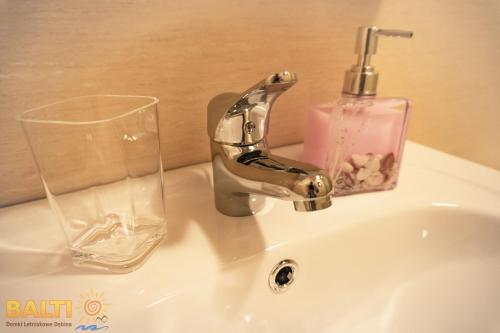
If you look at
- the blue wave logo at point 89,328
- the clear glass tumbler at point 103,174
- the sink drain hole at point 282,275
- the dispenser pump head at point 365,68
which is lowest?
the sink drain hole at point 282,275

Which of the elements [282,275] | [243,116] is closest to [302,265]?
[282,275]

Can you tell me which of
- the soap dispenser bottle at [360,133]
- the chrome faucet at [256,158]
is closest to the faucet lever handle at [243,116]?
the chrome faucet at [256,158]

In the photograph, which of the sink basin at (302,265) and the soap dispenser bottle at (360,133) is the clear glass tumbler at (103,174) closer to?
the sink basin at (302,265)

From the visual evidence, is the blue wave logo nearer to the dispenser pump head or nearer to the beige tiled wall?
the beige tiled wall

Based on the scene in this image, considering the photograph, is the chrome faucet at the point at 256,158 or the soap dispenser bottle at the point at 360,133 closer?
the chrome faucet at the point at 256,158

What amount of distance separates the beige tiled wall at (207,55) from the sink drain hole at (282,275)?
0.55ft

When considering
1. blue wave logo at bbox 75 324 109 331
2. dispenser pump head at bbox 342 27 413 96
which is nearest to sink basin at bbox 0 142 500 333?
blue wave logo at bbox 75 324 109 331

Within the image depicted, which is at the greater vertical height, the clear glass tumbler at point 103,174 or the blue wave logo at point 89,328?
the clear glass tumbler at point 103,174

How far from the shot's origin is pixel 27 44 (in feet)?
0.84

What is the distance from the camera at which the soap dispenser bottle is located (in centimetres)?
33

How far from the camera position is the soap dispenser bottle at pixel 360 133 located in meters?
0.33

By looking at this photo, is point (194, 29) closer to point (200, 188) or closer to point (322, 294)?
point (200, 188)

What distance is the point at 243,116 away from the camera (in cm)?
25

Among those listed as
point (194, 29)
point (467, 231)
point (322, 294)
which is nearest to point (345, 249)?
point (322, 294)
